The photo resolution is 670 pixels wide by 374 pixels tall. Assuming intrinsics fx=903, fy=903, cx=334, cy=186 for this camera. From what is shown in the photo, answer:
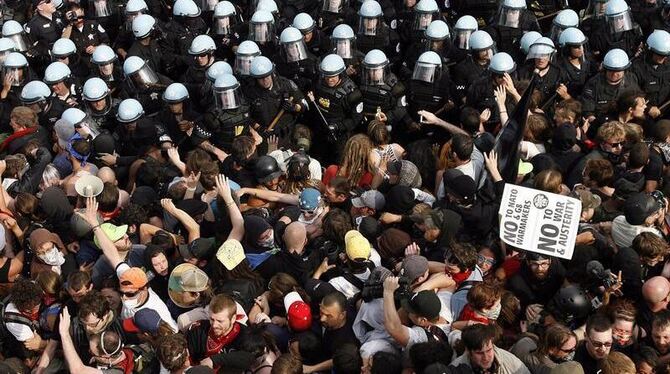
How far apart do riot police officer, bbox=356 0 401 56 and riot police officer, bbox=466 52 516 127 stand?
2.33 meters

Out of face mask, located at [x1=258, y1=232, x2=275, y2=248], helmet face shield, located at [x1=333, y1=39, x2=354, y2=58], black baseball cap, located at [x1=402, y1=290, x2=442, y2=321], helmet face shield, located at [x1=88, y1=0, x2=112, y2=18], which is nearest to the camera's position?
black baseball cap, located at [x1=402, y1=290, x2=442, y2=321]

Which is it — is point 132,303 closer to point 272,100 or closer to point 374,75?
point 272,100

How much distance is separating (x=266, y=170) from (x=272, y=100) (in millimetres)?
2139

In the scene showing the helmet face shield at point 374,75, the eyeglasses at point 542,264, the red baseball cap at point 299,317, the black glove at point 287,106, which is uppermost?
the eyeglasses at point 542,264

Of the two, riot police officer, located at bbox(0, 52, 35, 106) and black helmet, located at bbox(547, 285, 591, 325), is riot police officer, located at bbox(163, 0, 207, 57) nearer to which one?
riot police officer, located at bbox(0, 52, 35, 106)

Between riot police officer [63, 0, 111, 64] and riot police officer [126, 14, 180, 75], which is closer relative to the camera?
riot police officer [126, 14, 180, 75]

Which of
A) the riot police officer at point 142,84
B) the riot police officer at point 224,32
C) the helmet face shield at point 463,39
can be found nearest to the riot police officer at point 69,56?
the riot police officer at point 142,84

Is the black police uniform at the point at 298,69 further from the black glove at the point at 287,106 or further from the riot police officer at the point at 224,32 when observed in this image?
the riot police officer at the point at 224,32

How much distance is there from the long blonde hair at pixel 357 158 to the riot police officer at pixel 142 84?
10.8 ft

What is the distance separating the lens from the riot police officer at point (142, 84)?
11.0 m

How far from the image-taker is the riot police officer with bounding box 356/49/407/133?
33.7 feet

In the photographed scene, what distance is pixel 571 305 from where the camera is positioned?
20.4 feet

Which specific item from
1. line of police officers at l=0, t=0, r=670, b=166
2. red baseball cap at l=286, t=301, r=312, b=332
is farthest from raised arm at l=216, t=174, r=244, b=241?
line of police officers at l=0, t=0, r=670, b=166

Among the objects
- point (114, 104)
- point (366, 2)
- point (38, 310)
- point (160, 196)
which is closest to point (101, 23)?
point (114, 104)
